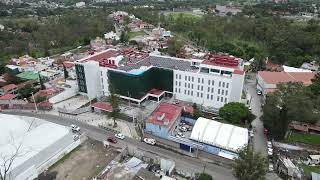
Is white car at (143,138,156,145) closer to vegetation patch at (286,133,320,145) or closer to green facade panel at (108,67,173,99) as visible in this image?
green facade panel at (108,67,173,99)

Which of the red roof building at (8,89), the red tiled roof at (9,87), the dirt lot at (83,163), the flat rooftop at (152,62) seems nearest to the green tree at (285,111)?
the flat rooftop at (152,62)

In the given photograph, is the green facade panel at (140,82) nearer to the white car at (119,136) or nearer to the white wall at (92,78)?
the white wall at (92,78)

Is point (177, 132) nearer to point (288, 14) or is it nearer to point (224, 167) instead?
point (224, 167)

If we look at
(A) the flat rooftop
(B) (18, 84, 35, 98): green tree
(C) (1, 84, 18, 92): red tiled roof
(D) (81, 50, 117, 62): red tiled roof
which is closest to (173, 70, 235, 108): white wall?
(A) the flat rooftop

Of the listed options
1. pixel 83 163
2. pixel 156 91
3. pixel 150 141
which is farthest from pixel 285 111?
pixel 83 163

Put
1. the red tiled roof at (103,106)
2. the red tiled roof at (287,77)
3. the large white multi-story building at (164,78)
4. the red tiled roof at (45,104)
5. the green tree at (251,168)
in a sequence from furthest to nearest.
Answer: the red tiled roof at (287,77) < the red tiled roof at (45,104) < the red tiled roof at (103,106) < the large white multi-story building at (164,78) < the green tree at (251,168)

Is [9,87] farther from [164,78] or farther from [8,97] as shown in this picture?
[164,78]
